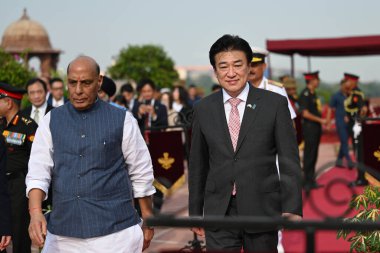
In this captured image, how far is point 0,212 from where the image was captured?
510 centimetres

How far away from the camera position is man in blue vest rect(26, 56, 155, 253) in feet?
14.4

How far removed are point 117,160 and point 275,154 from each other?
34.4 inches

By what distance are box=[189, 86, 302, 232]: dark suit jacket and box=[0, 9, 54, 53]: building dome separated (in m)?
70.1

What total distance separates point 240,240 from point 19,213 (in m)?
2.85

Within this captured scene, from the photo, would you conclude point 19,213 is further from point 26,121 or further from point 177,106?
point 177,106

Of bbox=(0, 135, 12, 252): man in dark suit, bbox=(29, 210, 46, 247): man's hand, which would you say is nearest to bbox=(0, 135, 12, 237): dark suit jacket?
bbox=(0, 135, 12, 252): man in dark suit

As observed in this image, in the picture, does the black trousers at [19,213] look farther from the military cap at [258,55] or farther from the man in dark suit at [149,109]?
the man in dark suit at [149,109]

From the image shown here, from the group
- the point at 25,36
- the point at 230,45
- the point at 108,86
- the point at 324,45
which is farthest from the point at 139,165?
the point at 25,36

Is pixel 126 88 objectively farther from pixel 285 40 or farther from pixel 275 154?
pixel 285 40

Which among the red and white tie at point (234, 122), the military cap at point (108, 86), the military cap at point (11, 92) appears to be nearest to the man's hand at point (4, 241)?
the red and white tie at point (234, 122)

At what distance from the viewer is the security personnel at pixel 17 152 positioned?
22.2 feet

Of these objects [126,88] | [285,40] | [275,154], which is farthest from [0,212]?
[285,40]

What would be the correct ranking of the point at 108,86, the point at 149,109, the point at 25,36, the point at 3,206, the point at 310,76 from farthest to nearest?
the point at 25,36 < the point at 310,76 < the point at 149,109 < the point at 108,86 < the point at 3,206

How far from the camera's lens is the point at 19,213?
271 inches
